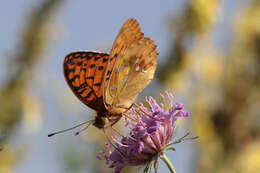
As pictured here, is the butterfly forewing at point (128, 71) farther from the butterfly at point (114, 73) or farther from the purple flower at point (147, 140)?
the purple flower at point (147, 140)

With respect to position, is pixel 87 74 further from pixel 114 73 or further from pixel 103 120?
pixel 103 120

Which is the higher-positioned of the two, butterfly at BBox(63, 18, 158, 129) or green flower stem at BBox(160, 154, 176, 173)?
butterfly at BBox(63, 18, 158, 129)

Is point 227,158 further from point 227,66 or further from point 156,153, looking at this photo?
point 156,153

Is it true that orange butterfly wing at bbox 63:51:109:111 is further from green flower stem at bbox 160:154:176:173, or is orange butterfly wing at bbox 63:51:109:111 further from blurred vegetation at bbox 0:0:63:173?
blurred vegetation at bbox 0:0:63:173

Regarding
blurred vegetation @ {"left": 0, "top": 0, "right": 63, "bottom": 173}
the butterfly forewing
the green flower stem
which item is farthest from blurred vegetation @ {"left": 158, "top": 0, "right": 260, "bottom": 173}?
the green flower stem

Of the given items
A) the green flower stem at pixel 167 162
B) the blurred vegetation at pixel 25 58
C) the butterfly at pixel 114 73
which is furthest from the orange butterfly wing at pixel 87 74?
the blurred vegetation at pixel 25 58
